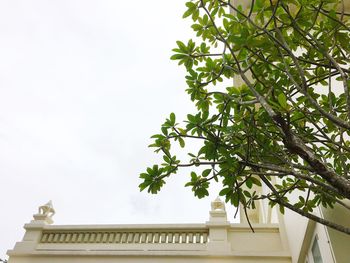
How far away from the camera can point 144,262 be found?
187 inches

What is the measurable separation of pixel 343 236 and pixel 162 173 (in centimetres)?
173

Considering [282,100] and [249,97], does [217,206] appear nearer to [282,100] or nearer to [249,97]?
[249,97]

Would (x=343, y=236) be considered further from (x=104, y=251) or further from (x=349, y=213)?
(x=104, y=251)

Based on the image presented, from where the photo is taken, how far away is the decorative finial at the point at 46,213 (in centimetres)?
567

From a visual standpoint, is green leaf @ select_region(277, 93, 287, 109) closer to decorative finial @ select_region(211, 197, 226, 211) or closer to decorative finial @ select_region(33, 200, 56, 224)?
decorative finial @ select_region(211, 197, 226, 211)

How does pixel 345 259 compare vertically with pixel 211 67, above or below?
below

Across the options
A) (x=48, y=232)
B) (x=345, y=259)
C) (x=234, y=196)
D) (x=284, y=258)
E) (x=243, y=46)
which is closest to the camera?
(x=243, y=46)

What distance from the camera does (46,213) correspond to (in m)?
5.80

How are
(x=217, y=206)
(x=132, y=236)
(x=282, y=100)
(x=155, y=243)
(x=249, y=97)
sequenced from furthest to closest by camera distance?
(x=217, y=206) → (x=132, y=236) → (x=155, y=243) → (x=249, y=97) → (x=282, y=100)

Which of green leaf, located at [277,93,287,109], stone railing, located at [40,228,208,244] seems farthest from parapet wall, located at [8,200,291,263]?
green leaf, located at [277,93,287,109]

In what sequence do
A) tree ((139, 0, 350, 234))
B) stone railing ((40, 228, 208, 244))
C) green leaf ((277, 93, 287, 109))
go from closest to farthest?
green leaf ((277, 93, 287, 109)) → tree ((139, 0, 350, 234)) → stone railing ((40, 228, 208, 244))

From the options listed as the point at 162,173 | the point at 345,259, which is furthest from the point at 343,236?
the point at 162,173

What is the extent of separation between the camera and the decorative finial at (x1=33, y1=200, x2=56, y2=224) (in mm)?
5666

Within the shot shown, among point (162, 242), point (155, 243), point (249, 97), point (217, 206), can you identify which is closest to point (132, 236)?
point (155, 243)
